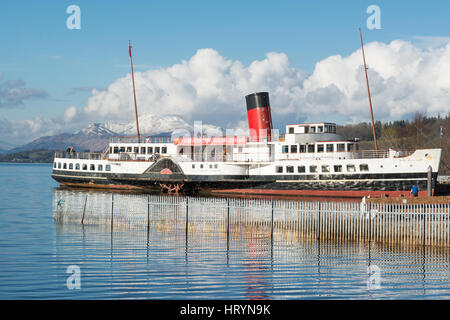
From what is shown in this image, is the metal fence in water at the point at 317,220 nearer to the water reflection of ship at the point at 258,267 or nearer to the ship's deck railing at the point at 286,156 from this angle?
the water reflection of ship at the point at 258,267

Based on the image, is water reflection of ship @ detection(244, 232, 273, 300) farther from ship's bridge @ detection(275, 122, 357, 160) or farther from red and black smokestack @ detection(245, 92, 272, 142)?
red and black smokestack @ detection(245, 92, 272, 142)

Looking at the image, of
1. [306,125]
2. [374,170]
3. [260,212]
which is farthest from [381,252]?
[306,125]

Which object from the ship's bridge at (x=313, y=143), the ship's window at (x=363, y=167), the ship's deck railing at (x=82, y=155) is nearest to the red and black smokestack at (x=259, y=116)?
the ship's bridge at (x=313, y=143)

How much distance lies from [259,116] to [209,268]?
35.4 metres

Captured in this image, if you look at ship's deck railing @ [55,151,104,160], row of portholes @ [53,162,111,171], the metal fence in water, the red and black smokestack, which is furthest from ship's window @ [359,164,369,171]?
ship's deck railing @ [55,151,104,160]

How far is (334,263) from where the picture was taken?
21891mm

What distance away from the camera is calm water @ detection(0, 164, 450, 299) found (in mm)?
17688

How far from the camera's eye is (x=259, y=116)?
55.2 metres

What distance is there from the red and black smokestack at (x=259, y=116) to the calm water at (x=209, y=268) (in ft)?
89.2

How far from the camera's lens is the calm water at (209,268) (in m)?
17.7

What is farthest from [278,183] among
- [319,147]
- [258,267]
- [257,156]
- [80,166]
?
[258,267]

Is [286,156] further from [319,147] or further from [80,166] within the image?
[80,166]

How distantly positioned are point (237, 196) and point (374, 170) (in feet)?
44.6

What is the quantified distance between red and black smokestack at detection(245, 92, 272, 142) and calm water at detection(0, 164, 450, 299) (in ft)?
89.2
